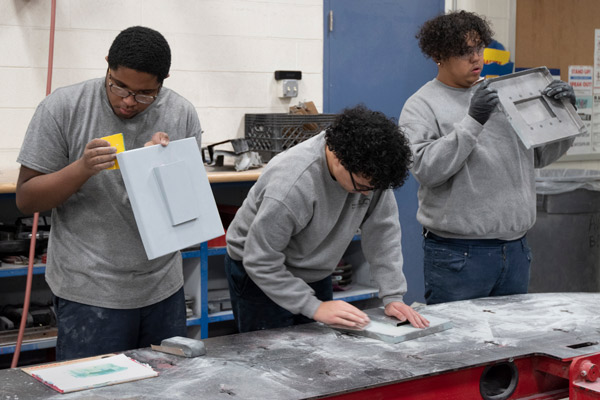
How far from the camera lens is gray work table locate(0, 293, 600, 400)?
1.48m

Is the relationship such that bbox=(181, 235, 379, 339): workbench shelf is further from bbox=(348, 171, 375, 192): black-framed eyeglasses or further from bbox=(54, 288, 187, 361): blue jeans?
bbox=(348, 171, 375, 192): black-framed eyeglasses

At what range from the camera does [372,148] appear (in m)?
1.73

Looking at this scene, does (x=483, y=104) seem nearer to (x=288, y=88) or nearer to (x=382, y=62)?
(x=288, y=88)

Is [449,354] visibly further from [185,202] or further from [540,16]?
[540,16]

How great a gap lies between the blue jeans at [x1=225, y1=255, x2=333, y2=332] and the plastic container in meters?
2.17

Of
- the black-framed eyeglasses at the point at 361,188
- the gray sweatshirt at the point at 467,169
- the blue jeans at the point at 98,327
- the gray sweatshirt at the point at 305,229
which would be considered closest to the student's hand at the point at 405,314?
the gray sweatshirt at the point at 305,229

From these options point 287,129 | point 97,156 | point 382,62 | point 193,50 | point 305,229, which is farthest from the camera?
point 382,62

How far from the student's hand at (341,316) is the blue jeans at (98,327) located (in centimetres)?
43

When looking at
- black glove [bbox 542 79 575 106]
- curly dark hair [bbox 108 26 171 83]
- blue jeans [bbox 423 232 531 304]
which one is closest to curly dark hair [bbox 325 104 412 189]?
curly dark hair [bbox 108 26 171 83]

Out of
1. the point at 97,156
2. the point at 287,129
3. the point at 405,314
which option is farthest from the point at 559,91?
the point at 97,156

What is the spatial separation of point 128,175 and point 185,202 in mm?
164

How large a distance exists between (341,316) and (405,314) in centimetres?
20

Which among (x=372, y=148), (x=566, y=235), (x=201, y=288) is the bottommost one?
(x=201, y=288)

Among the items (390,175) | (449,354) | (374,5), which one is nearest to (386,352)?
(449,354)
